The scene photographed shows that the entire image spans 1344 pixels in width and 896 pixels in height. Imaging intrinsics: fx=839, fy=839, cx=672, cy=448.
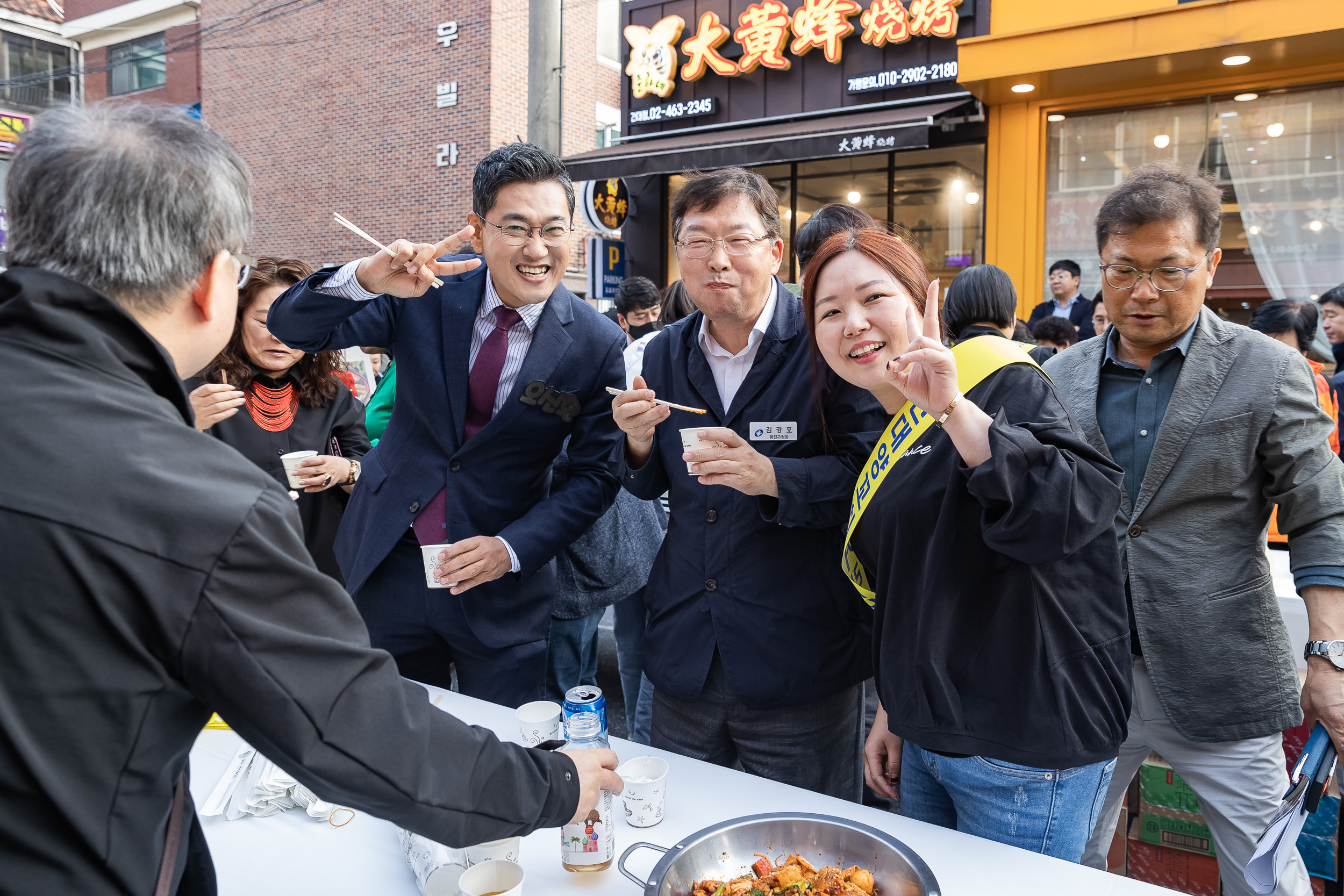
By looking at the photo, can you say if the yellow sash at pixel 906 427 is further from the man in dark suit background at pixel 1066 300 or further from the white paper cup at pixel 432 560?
the man in dark suit background at pixel 1066 300

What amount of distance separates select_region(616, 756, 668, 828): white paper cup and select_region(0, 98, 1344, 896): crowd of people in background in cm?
31

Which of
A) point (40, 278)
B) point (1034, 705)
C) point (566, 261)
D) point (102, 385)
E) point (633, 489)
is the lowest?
point (1034, 705)

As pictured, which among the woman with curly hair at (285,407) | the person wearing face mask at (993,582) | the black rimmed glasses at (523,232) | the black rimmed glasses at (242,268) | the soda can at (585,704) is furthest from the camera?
the woman with curly hair at (285,407)

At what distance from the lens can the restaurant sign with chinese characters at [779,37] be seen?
816 centimetres

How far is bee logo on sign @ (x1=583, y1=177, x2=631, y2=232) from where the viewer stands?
9586 millimetres

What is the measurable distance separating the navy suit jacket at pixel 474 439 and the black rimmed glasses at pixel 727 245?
1.40 feet

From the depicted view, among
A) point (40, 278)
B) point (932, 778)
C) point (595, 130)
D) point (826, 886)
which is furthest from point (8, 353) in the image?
point (595, 130)

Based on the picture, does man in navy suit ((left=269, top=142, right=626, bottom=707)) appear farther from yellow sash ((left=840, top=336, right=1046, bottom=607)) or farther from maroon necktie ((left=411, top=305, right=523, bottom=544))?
yellow sash ((left=840, top=336, right=1046, bottom=607))

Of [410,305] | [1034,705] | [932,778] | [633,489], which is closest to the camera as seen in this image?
[1034,705]

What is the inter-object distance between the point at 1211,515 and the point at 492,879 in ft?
5.75

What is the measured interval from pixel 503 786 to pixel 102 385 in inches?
26.8

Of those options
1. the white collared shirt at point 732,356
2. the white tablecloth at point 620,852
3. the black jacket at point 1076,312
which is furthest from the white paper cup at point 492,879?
the black jacket at point 1076,312

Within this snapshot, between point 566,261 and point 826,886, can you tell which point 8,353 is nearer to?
point 826,886

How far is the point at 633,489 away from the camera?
2.18 m
